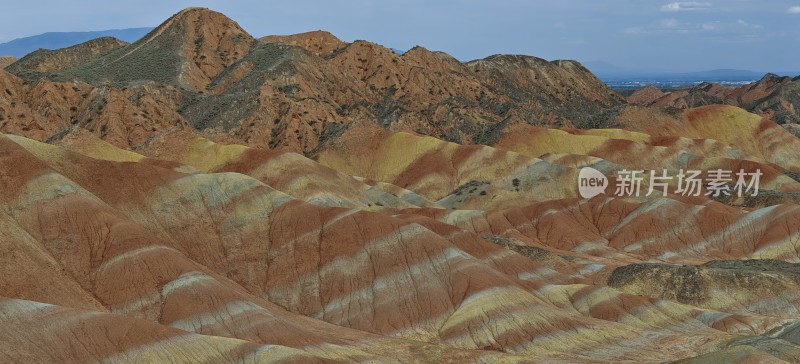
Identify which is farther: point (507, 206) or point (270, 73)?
point (270, 73)

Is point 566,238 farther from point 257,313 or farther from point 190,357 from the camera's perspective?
point 190,357

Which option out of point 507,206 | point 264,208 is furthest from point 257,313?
point 507,206

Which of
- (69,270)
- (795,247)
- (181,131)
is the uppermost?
(181,131)

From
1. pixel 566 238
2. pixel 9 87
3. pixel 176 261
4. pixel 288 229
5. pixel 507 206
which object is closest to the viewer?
pixel 176 261

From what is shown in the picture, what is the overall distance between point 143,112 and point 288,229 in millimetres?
77083

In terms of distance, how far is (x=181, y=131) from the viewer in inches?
5817

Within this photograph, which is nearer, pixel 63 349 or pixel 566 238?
pixel 63 349

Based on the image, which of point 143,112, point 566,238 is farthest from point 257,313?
point 143,112

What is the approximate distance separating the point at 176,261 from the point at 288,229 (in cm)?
1714

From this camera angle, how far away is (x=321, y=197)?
12719cm

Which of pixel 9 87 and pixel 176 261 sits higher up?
pixel 9 87

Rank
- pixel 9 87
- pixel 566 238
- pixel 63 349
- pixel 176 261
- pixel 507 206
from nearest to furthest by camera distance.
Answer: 1. pixel 63 349
2. pixel 176 261
3. pixel 566 238
4. pixel 507 206
5. pixel 9 87

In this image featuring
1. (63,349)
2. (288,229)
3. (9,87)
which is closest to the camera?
(63,349)

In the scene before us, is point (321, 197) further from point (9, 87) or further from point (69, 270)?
point (9, 87)
